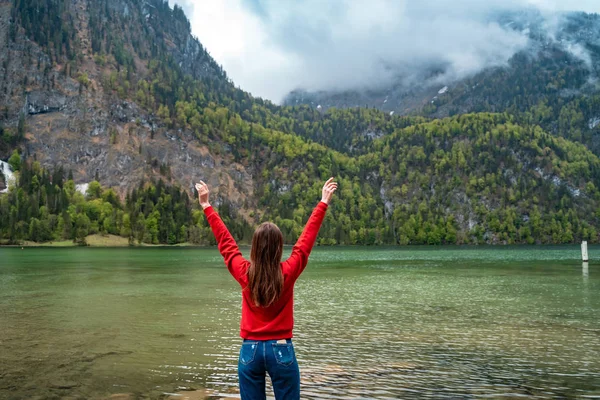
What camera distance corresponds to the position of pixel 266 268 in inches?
317

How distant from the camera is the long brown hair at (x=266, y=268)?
7.94 m

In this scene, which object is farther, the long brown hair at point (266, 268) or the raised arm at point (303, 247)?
the raised arm at point (303, 247)

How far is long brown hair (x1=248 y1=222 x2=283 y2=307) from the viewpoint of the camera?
794 cm

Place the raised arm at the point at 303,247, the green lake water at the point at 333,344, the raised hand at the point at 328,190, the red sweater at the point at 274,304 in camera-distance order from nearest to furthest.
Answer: the red sweater at the point at 274,304
the raised arm at the point at 303,247
the raised hand at the point at 328,190
the green lake water at the point at 333,344

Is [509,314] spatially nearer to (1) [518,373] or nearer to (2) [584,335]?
(2) [584,335]

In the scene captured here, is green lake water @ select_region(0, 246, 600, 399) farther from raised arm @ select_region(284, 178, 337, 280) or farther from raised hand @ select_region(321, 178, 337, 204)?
raised hand @ select_region(321, 178, 337, 204)

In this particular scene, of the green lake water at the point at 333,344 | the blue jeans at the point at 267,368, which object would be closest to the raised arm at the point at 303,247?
the blue jeans at the point at 267,368

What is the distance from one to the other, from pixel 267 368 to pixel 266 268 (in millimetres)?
1529

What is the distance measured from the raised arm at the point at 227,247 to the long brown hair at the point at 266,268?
24cm

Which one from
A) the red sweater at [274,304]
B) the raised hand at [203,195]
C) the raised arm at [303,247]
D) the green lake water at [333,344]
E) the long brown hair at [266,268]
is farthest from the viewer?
the green lake water at [333,344]

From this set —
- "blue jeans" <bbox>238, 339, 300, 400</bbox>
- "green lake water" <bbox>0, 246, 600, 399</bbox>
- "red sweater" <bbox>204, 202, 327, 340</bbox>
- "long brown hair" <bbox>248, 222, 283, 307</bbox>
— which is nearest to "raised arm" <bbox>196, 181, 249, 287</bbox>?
"red sweater" <bbox>204, 202, 327, 340</bbox>

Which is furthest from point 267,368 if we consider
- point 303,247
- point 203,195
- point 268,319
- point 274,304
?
point 203,195

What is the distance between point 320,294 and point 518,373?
28619 mm

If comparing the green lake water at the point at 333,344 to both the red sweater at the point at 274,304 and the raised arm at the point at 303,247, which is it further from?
the raised arm at the point at 303,247
